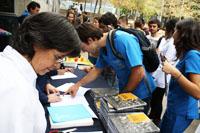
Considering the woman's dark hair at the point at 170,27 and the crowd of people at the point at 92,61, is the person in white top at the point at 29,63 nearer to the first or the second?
the crowd of people at the point at 92,61

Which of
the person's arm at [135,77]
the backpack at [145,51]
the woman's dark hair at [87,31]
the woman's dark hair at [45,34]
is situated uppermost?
the woman's dark hair at [45,34]

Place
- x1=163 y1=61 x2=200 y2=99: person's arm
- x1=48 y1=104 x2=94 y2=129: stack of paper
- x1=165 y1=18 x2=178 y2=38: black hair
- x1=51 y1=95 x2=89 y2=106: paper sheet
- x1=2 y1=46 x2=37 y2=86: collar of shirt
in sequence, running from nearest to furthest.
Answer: x1=2 y1=46 x2=37 y2=86: collar of shirt
x1=48 y1=104 x2=94 y2=129: stack of paper
x1=163 y1=61 x2=200 y2=99: person's arm
x1=51 y1=95 x2=89 y2=106: paper sheet
x1=165 y1=18 x2=178 y2=38: black hair

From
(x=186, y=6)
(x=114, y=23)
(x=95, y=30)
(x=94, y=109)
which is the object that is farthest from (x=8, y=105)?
(x=186, y=6)

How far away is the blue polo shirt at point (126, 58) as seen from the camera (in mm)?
2084

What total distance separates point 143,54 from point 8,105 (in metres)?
1.54

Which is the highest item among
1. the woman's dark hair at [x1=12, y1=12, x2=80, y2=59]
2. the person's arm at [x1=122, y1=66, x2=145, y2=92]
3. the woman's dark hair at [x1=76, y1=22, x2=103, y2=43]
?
the woman's dark hair at [x1=12, y1=12, x2=80, y2=59]

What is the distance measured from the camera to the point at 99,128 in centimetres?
170

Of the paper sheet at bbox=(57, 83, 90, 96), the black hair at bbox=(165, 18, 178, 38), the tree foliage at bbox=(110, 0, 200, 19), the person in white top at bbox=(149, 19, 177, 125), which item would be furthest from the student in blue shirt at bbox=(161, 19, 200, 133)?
the tree foliage at bbox=(110, 0, 200, 19)

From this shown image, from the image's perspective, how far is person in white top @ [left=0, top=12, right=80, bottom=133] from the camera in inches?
33.4

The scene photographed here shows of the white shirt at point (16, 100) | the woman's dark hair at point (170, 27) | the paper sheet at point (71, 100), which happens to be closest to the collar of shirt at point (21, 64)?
the white shirt at point (16, 100)

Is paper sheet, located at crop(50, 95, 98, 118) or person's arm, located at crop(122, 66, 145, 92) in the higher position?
person's arm, located at crop(122, 66, 145, 92)

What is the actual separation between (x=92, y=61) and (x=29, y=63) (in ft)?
8.14

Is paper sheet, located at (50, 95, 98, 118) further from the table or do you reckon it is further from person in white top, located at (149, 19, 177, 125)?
person in white top, located at (149, 19, 177, 125)

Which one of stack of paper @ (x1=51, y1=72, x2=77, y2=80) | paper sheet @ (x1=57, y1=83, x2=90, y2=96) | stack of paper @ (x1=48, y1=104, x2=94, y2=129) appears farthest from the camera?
stack of paper @ (x1=51, y1=72, x2=77, y2=80)
